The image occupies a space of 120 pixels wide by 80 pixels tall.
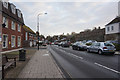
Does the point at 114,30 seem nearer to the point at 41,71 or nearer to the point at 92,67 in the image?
the point at 92,67

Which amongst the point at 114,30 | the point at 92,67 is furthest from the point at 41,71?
the point at 114,30

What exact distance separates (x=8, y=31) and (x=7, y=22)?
1.46 m

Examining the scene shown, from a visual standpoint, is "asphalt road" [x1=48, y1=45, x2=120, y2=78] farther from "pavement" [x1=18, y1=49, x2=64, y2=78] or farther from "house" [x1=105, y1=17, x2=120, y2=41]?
"house" [x1=105, y1=17, x2=120, y2=41]

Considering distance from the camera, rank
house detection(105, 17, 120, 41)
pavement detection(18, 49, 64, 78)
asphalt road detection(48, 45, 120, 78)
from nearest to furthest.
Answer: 1. pavement detection(18, 49, 64, 78)
2. asphalt road detection(48, 45, 120, 78)
3. house detection(105, 17, 120, 41)

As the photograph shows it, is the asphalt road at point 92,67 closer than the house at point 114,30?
Yes

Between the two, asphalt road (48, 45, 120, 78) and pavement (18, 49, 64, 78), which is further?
asphalt road (48, 45, 120, 78)

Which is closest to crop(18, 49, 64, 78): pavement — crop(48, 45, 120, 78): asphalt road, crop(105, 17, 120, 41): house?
crop(48, 45, 120, 78): asphalt road

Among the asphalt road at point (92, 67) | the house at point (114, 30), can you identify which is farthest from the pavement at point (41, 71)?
the house at point (114, 30)

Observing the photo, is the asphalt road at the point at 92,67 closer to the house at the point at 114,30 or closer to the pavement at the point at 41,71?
the pavement at the point at 41,71

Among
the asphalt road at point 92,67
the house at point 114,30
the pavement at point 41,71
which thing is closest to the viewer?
the pavement at point 41,71

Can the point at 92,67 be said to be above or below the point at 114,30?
below

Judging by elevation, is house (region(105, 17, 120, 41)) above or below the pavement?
above

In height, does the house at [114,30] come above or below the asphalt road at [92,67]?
above

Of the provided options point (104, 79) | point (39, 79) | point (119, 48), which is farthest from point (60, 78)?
point (119, 48)
